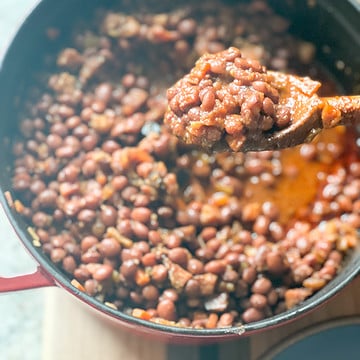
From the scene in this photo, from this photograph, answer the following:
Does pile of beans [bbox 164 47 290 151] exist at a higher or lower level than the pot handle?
higher

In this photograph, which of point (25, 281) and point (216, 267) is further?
point (216, 267)

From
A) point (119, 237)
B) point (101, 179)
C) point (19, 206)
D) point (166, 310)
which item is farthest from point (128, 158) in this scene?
point (166, 310)

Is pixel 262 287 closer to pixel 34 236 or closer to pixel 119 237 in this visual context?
pixel 119 237

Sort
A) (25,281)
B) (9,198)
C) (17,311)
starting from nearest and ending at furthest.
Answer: (25,281) → (9,198) → (17,311)

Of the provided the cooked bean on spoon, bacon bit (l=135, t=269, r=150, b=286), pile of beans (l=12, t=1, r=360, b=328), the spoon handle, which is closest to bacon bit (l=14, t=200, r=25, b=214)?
pile of beans (l=12, t=1, r=360, b=328)

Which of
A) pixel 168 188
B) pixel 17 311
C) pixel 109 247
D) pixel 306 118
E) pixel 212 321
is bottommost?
pixel 17 311

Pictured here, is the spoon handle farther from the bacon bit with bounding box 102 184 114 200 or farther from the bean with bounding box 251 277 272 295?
the bacon bit with bounding box 102 184 114 200

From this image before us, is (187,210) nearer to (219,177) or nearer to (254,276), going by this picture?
(219,177)

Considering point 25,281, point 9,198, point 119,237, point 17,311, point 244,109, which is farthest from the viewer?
point 17,311
